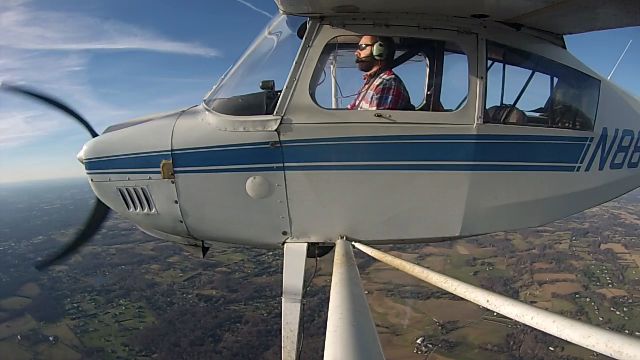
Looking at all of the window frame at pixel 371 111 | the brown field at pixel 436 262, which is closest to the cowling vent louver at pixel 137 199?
the window frame at pixel 371 111

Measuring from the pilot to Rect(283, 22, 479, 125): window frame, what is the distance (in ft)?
0.24

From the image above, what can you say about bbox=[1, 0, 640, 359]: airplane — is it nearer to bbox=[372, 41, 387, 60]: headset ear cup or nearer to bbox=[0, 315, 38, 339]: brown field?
bbox=[372, 41, 387, 60]: headset ear cup

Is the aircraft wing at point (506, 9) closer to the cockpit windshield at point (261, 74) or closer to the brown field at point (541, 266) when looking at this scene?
the cockpit windshield at point (261, 74)

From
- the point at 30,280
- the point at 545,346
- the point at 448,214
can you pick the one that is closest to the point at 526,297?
the point at 545,346

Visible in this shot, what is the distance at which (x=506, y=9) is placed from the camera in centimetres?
261

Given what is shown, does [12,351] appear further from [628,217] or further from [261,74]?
[628,217]

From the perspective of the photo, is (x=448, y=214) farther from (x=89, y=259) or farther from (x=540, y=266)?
(x=89, y=259)

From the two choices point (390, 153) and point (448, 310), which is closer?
point (390, 153)

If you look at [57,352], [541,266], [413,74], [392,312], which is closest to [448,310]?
[392,312]

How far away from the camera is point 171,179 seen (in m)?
2.92

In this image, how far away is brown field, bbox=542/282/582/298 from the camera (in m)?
34.1

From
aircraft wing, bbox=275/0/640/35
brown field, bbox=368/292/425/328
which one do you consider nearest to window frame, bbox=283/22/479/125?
aircraft wing, bbox=275/0/640/35

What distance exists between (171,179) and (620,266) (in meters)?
50.1

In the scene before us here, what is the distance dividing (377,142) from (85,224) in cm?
297
